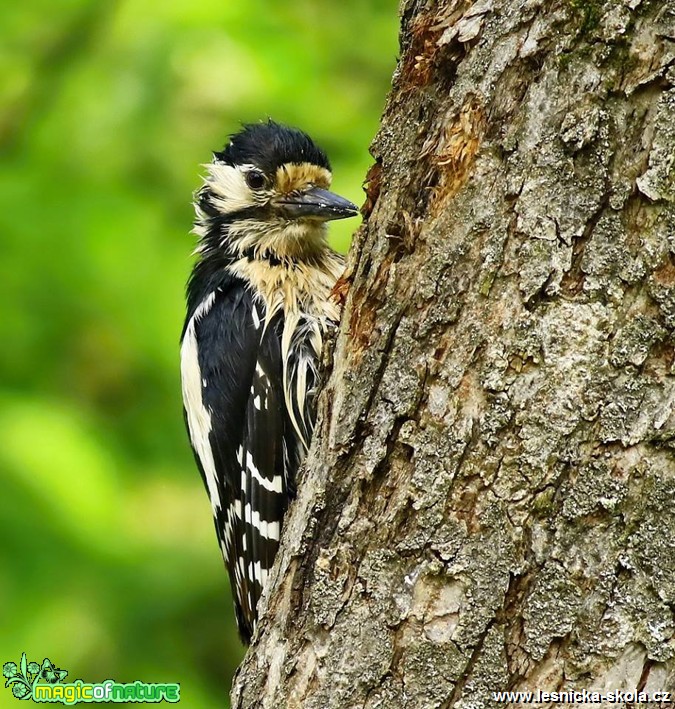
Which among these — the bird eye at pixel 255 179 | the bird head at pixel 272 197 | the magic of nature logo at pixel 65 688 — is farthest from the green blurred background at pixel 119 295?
the bird eye at pixel 255 179

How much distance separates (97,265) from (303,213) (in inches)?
30.8

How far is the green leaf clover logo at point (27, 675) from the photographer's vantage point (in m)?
3.38

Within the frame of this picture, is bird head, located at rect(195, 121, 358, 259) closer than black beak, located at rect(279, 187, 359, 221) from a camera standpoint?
No

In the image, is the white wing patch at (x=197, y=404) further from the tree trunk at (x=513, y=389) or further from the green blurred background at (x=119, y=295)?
the tree trunk at (x=513, y=389)

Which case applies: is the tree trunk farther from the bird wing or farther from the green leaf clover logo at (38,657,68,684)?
the green leaf clover logo at (38,657,68,684)

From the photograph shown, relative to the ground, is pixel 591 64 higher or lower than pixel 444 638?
higher

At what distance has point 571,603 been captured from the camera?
183cm

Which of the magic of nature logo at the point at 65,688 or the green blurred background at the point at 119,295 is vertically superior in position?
the green blurred background at the point at 119,295

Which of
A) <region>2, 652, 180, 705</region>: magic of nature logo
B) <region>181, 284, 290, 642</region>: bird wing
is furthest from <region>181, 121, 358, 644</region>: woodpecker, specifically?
<region>2, 652, 180, 705</region>: magic of nature logo

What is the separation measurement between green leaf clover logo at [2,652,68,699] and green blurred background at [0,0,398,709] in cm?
5

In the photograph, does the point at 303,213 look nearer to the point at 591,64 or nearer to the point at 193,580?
the point at 193,580

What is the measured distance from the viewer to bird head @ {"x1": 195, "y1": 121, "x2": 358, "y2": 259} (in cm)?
373

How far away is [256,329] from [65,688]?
54.8 inches

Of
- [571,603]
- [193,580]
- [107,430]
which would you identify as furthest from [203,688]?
[571,603]
